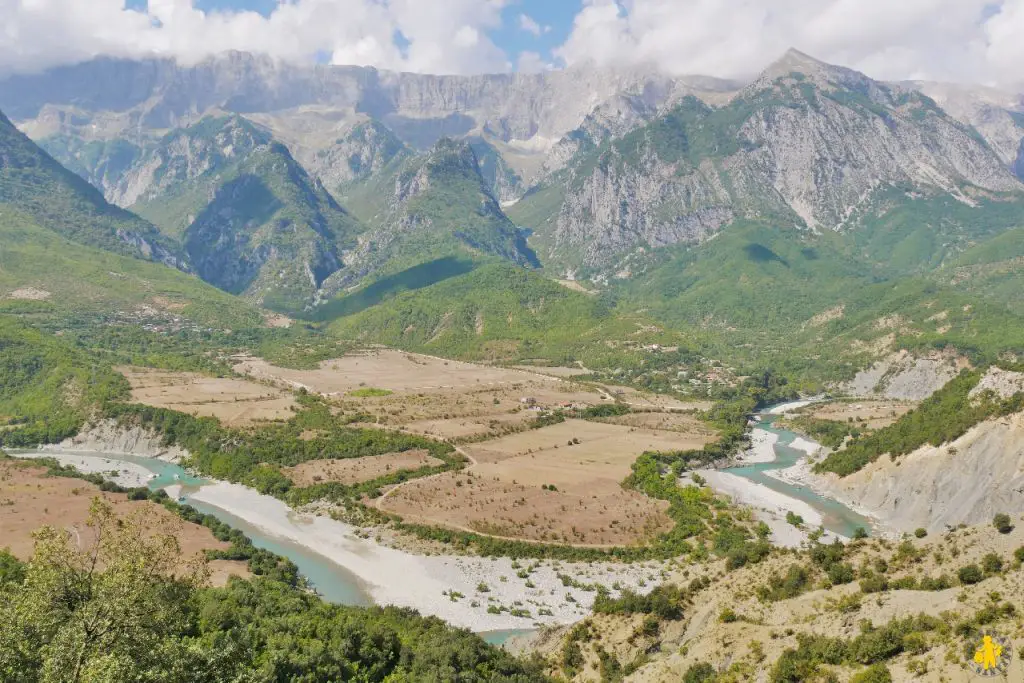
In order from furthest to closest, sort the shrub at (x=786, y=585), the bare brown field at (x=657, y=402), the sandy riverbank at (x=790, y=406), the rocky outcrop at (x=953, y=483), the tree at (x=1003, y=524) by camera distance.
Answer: the sandy riverbank at (x=790, y=406) → the bare brown field at (x=657, y=402) → the rocky outcrop at (x=953, y=483) → the shrub at (x=786, y=585) → the tree at (x=1003, y=524)

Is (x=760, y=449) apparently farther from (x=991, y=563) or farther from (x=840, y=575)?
(x=991, y=563)

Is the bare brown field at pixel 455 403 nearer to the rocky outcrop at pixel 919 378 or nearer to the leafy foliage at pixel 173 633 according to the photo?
the rocky outcrop at pixel 919 378

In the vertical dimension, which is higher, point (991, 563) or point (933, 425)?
point (933, 425)

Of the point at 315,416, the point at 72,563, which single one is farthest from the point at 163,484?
the point at 72,563

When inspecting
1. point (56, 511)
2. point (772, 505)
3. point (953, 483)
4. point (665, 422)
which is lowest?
point (56, 511)

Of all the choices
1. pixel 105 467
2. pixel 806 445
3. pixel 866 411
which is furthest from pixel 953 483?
pixel 105 467

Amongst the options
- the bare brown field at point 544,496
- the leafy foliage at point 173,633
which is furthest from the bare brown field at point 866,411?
the leafy foliage at point 173,633
